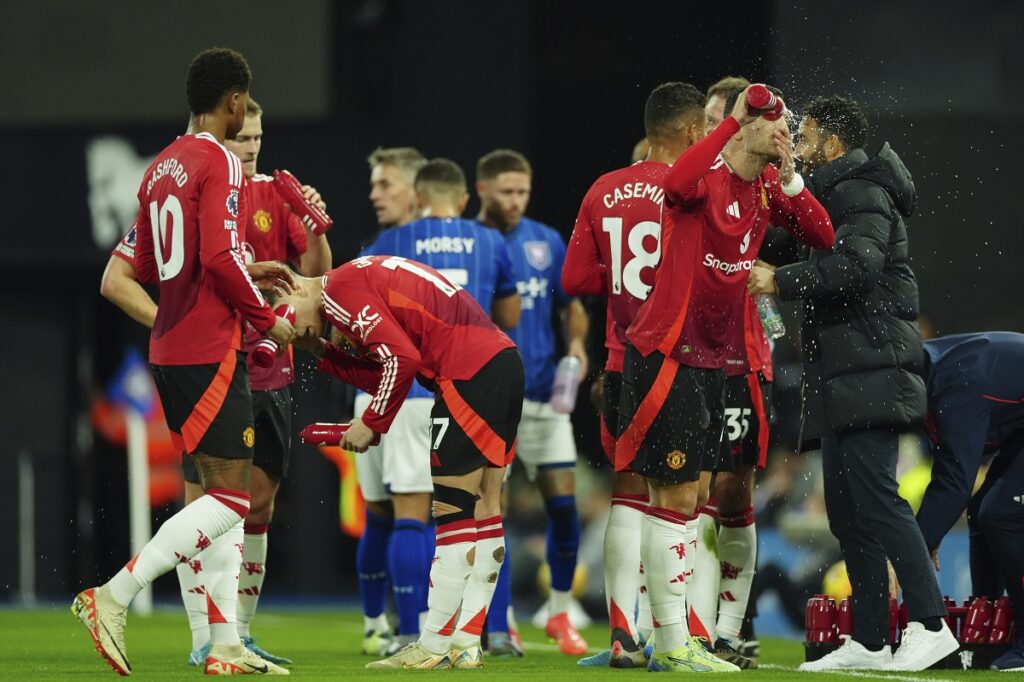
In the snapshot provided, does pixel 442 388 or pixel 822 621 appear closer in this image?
pixel 442 388

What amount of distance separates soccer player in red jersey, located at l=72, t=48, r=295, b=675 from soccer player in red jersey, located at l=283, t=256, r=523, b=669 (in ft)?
1.25

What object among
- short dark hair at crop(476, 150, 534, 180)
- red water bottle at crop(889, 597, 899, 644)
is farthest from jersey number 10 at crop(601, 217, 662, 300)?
short dark hair at crop(476, 150, 534, 180)

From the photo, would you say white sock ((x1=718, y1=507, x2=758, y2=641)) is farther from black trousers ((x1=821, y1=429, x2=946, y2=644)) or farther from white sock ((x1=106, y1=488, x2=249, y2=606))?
white sock ((x1=106, y1=488, x2=249, y2=606))

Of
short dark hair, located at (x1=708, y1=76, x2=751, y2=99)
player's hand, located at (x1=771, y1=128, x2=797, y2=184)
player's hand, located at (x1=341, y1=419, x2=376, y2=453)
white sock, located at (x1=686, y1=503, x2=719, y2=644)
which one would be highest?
short dark hair, located at (x1=708, y1=76, x2=751, y2=99)

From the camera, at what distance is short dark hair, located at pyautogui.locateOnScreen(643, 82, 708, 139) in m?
6.48

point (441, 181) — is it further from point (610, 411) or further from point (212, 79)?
point (212, 79)

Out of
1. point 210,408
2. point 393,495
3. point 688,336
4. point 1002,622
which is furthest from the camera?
point 393,495

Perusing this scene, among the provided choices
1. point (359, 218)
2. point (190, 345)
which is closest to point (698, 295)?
point (190, 345)

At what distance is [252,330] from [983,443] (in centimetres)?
298

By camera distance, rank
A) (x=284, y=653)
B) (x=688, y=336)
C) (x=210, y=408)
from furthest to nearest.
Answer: (x=284, y=653) → (x=688, y=336) → (x=210, y=408)

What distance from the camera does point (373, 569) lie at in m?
7.87

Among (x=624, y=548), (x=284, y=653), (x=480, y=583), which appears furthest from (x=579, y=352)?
(x=480, y=583)

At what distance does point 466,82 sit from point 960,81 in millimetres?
3951

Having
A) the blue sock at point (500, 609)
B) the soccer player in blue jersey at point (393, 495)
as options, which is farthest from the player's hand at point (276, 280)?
the blue sock at point (500, 609)
